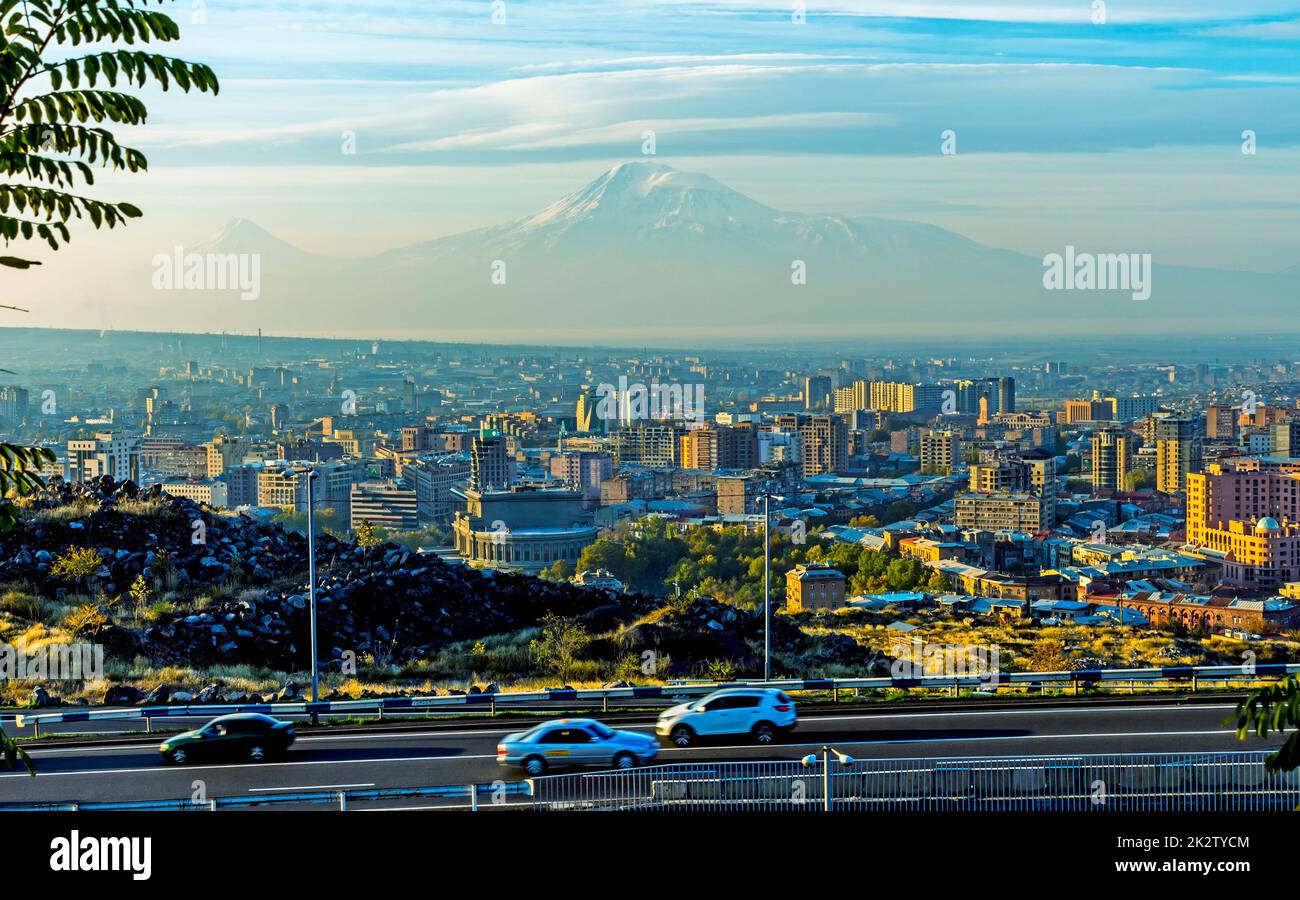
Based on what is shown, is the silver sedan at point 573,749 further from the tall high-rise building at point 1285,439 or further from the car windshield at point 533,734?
the tall high-rise building at point 1285,439

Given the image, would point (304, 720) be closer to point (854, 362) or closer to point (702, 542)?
point (702, 542)

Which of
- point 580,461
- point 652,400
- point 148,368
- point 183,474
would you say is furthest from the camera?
point 652,400

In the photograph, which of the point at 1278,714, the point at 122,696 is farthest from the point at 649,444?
the point at 1278,714

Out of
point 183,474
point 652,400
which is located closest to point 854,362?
point 652,400

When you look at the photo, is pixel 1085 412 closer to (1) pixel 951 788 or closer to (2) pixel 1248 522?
(2) pixel 1248 522

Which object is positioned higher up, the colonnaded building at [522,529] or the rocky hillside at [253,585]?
the rocky hillside at [253,585]

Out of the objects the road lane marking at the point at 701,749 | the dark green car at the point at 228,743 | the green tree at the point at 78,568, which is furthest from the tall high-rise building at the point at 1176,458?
the dark green car at the point at 228,743

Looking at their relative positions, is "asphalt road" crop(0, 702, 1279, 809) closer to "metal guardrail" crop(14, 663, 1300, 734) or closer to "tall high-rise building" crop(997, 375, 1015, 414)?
"metal guardrail" crop(14, 663, 1300, 734)
